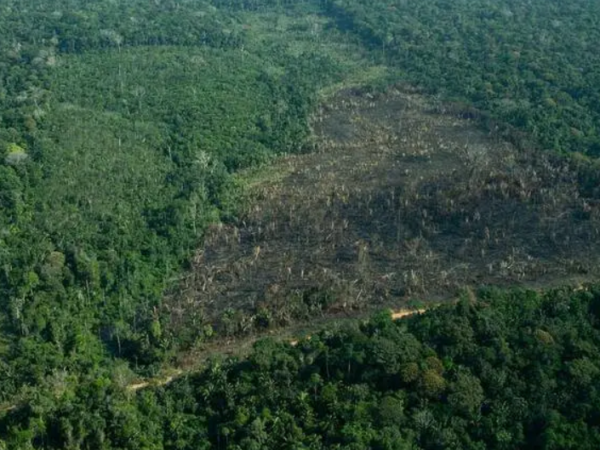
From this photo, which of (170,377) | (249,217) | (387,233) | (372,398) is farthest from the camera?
(249,217)

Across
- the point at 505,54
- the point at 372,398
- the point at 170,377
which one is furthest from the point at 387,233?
the point at 505,54

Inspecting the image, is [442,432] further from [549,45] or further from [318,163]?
[549,45]

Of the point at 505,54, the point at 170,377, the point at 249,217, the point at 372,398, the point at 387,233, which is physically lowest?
the point at 170,377

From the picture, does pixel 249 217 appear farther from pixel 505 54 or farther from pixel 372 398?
pixel 505 54

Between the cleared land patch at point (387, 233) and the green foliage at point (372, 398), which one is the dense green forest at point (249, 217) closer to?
the green foliage at point (372, 398)

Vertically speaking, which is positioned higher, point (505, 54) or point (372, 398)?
point (505, 54)

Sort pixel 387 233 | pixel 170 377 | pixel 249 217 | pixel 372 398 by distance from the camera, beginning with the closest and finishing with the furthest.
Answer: pixel 372 398 → pixel 170 377 → pixel 387 233 → pixel 249 217

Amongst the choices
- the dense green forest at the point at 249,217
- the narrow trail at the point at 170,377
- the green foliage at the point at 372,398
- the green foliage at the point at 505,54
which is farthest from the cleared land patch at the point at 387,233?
the green foliage at the point at 372,398

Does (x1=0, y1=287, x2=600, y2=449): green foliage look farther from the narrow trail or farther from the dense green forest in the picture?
the narrow trail
